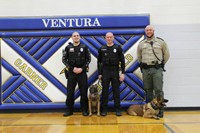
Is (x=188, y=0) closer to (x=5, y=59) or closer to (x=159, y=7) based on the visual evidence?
(x=159, y=7)

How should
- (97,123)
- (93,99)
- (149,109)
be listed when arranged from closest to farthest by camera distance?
(97,123)
(149,109)
(93,99)

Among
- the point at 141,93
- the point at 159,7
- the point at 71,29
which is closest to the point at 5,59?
the point at 71,29

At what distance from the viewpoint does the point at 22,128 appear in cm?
464

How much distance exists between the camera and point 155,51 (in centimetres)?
568

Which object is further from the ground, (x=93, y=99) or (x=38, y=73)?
(x=38, y=73)

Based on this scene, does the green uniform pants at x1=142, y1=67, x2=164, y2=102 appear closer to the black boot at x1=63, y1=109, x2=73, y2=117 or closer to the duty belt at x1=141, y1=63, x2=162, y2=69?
the duty belt at x1=141, y1=63, x2=162, y2=69

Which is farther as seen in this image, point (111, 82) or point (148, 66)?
point (111, 82)

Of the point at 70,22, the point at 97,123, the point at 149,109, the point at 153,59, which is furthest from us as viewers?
the point at 70,22

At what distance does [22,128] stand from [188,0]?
4493mm

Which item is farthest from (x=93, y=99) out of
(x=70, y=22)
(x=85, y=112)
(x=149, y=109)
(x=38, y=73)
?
(x=70, y=22)

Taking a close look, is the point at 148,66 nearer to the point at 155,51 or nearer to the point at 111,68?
the point at 155,51

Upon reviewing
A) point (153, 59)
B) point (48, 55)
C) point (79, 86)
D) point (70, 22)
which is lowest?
point (79, 86)

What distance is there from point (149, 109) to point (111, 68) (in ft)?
3.76

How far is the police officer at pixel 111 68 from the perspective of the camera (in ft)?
18.9
